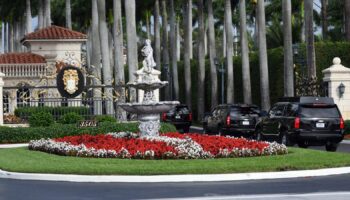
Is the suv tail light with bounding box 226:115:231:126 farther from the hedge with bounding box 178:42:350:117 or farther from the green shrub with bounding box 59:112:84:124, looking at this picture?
the hedge with bounding box 178:42:350:117

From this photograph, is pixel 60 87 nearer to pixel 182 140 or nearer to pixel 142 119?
pixel 142 119

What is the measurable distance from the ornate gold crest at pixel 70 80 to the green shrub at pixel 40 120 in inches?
56.9

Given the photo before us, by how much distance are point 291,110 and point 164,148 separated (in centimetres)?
732

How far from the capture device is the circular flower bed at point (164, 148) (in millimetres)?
20781

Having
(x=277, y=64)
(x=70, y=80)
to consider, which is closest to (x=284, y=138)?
(x=70, y=80)

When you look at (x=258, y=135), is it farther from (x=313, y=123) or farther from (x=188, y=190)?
(x=188, y=190)

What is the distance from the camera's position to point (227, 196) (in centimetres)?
1436

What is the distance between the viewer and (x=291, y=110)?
26.9 metres

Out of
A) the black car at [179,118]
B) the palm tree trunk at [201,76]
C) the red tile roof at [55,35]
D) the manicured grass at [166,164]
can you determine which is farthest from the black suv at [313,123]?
the palm tree trunk at [201,76]

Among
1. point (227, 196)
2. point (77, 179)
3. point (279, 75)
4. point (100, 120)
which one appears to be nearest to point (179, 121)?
point (279, 75)

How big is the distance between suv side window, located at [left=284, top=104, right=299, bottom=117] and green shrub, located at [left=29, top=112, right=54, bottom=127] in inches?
413

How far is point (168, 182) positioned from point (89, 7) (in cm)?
6196

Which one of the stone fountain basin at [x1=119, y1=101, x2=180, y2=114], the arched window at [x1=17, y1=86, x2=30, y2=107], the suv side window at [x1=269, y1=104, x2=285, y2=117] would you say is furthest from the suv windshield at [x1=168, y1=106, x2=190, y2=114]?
the stone fountain basin at [x1=119, y1=101, x2=180, y2=114]

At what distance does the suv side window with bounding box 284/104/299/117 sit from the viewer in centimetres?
2653
